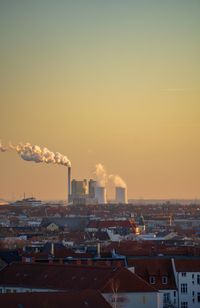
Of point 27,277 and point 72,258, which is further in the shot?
point 72,258

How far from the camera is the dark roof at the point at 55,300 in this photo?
1652 inches

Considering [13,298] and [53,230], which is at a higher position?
[53,230]

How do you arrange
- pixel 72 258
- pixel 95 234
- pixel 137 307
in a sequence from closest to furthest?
1. pixel 137 307
2. pixel 72 258
3. pixel 95 234

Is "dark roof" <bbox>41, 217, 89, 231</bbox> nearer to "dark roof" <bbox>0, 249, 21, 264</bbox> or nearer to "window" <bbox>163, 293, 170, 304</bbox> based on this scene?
"dark roof" <bbox>0, 249, 21, 264</bbox>

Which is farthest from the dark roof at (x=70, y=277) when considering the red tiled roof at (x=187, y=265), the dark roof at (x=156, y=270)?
the red tiled roof at (x=187, y=265)

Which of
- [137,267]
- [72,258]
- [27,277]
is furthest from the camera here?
[72,258]

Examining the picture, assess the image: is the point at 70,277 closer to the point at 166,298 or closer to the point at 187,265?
the point at 166,298

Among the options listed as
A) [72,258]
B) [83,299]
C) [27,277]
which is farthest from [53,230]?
[83,299]

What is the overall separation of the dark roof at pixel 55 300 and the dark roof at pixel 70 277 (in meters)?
4.94

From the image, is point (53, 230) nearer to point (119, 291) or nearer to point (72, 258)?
point (72, 258)

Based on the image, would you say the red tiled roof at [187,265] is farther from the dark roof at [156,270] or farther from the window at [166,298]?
the window at [166,298]

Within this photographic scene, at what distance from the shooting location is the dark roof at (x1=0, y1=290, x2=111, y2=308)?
138 ft

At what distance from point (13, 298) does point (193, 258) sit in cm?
1929

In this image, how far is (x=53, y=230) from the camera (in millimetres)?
137500
